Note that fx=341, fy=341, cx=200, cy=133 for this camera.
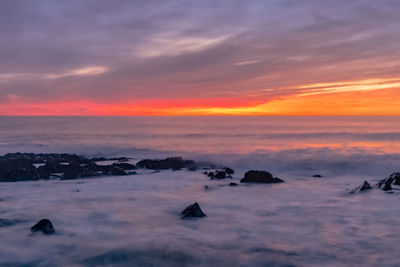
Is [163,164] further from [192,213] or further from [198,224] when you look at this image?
[198,224]

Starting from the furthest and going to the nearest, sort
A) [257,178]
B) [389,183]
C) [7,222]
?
[257,178]
[389,183]
[7,222]

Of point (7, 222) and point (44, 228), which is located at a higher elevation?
point (44, 228)

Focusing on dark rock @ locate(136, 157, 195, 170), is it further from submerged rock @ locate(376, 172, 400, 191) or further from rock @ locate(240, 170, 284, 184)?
submerged rock @ locate(376, 172, 400, 191)

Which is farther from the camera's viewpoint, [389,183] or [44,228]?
[389,183]

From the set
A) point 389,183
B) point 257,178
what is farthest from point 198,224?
point 389,183

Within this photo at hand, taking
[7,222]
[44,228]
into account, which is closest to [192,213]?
[44,228]

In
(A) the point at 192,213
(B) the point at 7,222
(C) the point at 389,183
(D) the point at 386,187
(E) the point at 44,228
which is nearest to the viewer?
(E) the point at 44,228

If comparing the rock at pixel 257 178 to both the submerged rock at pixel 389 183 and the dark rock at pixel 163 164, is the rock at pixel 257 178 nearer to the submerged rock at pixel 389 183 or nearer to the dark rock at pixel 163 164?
the submerged rock at pixel 389 183

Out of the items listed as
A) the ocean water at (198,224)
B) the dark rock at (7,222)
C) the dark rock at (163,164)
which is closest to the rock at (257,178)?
the ocean water at (198,224)

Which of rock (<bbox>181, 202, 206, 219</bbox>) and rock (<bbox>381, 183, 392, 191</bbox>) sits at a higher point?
rock (<bbox>381, 183, 392, 191</bbox>)

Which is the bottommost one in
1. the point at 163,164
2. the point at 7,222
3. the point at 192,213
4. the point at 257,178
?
the point at 7,222

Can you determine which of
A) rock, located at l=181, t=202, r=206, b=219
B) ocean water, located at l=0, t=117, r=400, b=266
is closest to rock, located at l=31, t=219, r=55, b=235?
ocean water, located at l=0, t=117, r=400, b=266

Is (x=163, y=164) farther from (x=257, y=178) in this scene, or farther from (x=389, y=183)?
(x=389, y=183)

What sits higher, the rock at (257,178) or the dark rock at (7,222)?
the rock at (257,178)
